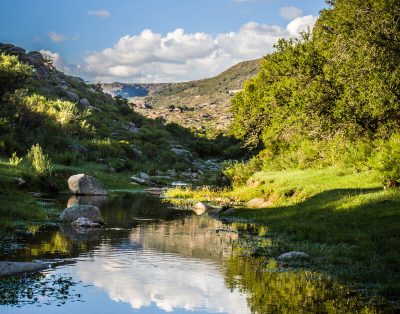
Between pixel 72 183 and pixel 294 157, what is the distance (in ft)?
67.1

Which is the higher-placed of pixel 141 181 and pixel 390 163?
pixel 390 163

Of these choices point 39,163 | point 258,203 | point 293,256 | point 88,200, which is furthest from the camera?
point 39,163

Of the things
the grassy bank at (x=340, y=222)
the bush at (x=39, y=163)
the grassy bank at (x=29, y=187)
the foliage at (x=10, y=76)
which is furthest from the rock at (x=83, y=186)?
the foliage at (x=10, y=76)

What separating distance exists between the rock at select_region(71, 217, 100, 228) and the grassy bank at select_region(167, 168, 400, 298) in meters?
8.71

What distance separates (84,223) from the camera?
25.1 meters

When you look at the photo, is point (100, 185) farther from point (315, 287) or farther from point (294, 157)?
point (315, 287)

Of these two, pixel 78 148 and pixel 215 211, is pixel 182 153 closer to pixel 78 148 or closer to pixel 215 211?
pixel 78 148

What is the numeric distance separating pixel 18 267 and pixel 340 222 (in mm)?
13416

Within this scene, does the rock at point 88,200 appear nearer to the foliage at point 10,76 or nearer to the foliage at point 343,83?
the foliage at point 343,83

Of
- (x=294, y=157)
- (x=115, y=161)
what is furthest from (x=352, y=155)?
(x=115, y=161)

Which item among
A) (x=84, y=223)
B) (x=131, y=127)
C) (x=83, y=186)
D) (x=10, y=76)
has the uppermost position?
(x=10, y=76)

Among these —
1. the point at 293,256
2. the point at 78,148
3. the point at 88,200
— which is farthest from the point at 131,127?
the point at 293,256

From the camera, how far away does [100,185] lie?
4459 cm

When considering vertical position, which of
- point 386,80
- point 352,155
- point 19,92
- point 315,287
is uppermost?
point 19,92
